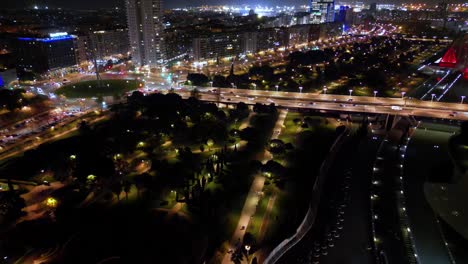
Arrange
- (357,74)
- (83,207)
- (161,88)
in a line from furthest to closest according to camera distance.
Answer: (357,74)
(161,88)
(83,207)

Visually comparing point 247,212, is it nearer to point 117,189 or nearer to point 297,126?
point 117,189

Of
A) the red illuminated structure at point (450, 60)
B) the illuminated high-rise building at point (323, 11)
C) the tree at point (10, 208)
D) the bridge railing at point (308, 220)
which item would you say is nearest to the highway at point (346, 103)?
the bridge railing at point (308, 220)

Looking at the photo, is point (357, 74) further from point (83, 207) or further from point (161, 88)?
point (83, 207)

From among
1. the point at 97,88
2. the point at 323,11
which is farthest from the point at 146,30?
the point at 323,11

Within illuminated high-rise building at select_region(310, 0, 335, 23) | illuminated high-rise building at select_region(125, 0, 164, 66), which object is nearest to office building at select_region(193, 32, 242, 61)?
illuminated high-rise building at select_region(125, 0, 164, 66)


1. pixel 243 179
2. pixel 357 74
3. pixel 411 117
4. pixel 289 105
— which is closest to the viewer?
pixel 243 179

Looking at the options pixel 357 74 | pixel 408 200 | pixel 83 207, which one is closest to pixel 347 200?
pixel 408 200

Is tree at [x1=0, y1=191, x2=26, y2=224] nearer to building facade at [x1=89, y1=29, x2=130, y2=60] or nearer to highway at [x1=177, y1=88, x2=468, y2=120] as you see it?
highway at [x1=177, y1=88, x2=468, y2=120]
